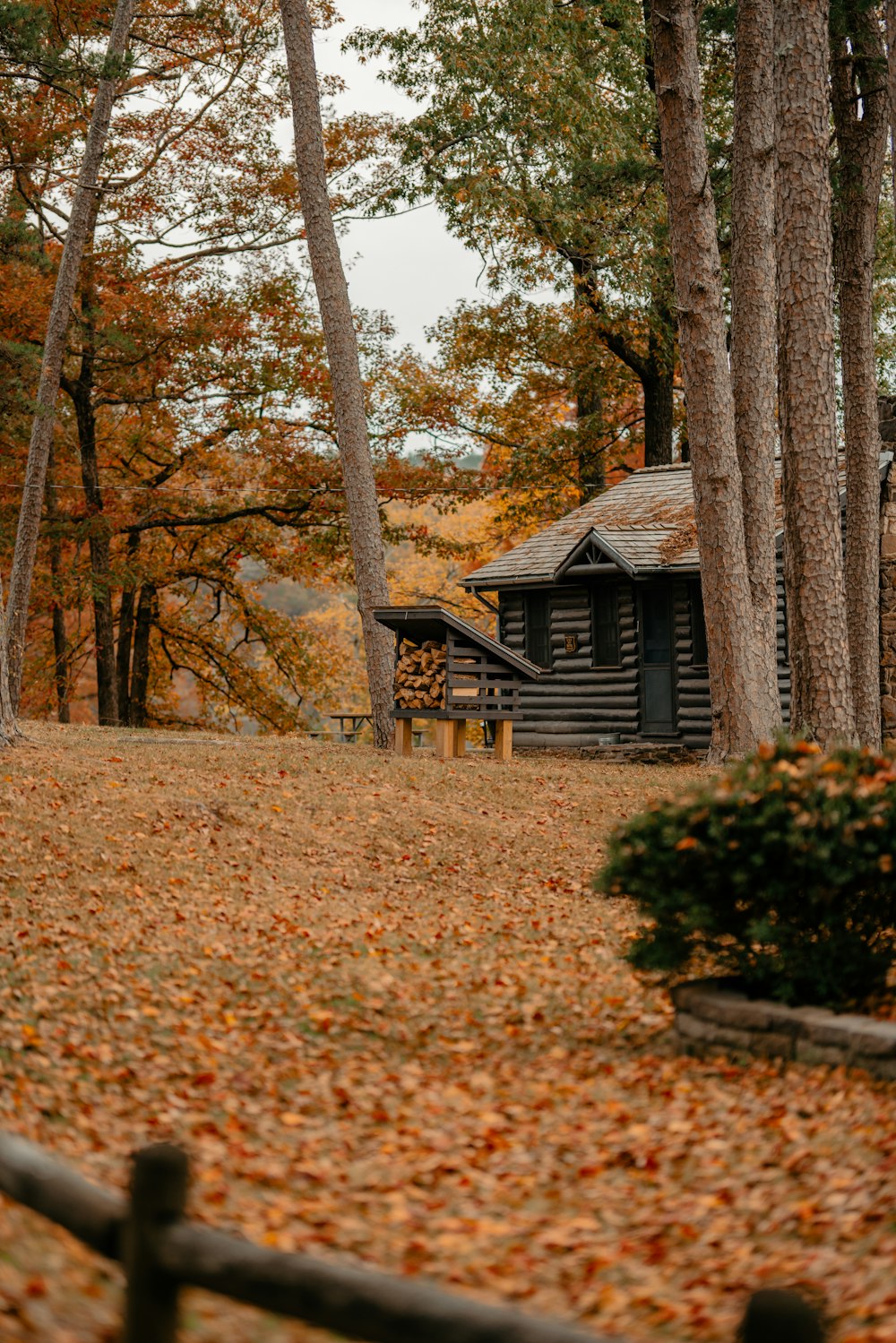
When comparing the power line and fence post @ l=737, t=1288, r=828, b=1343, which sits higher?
the power line

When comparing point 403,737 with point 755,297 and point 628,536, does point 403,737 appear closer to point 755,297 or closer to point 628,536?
point 755,297

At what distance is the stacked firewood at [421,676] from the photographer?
17172mm

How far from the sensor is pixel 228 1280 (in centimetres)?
248

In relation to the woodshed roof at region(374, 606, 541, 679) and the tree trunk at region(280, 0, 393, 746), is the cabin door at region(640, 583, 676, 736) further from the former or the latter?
the tree trunk at region(280, 0, 393, 746)

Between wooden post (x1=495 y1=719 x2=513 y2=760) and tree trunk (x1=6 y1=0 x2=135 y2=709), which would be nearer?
wooden post (x1=495 y1=719 x2=513 y2=760)

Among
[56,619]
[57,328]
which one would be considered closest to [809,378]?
[57,328]

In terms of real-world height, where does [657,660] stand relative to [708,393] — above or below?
below

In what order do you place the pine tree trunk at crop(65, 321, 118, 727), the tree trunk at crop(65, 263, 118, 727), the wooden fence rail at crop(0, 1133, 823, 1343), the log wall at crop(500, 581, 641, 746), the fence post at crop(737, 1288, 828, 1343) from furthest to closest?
the pine tree trunk at crop(65, 321, 118, 727)
the tree trunk at crop(65, 263, 118, 727)
the log wall at crop(500, 581, 641, 746)
the wooden fence rail at crop(0, 1133, 823, 1343)
the fence post at crop(737, 1288, 828, 1343)

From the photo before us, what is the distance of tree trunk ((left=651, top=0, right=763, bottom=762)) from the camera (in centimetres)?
1452

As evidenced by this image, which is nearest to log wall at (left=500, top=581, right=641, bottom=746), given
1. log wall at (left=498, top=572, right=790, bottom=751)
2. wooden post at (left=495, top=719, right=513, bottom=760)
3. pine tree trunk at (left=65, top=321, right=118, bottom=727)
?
log wall at (left=498, top=572, right=790, bottom=751)

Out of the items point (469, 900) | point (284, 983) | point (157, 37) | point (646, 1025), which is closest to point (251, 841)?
point (469, 900)

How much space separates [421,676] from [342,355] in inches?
191

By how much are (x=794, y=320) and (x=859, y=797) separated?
851cm

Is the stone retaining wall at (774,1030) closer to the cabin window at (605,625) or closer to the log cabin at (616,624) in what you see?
the log cabin at (616,624)
